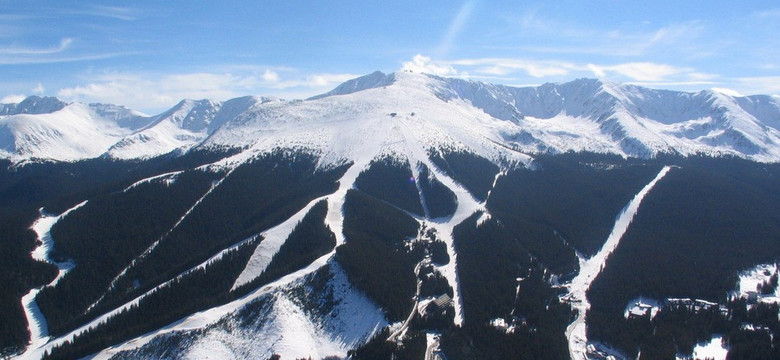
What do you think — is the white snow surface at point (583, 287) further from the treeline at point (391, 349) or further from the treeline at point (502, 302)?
the treeline at point (391, 349)

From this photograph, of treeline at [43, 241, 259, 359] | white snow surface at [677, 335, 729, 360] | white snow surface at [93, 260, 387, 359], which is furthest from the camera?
Result: treeline at [43, 241, 259, 359]

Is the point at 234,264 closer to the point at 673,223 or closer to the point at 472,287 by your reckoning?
the point at 472,287

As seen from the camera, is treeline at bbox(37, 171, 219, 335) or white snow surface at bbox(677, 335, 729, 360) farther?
treeline at bbox(37, 171, 219, 335)

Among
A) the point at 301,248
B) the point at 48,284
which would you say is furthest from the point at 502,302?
the point at 48,284

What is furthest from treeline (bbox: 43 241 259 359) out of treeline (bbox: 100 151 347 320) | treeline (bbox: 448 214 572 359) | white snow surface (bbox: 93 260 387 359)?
treeline (bbox: 448 214 572 359)

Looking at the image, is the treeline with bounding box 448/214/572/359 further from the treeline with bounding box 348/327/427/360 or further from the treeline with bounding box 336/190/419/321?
the treeline with bounding box 336/190/419/321
